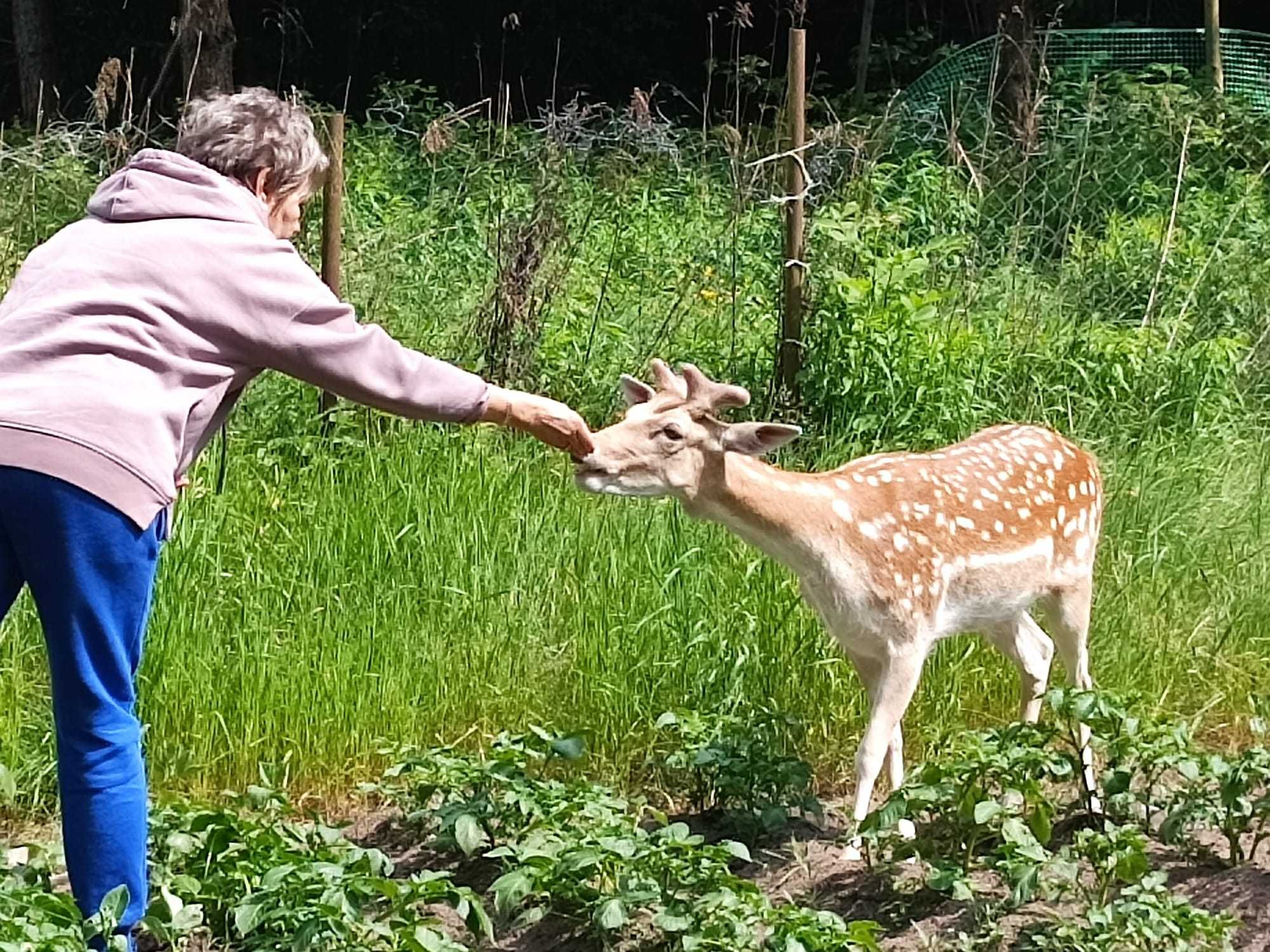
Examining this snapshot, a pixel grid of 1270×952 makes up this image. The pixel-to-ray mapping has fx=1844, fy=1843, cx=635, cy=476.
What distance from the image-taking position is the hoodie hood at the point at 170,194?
11.9ft

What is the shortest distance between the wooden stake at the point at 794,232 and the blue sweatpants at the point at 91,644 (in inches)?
148

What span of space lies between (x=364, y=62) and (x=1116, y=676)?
1510 cm

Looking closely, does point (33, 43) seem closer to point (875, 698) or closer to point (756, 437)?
point (756, 437)

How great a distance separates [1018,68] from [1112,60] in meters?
2.01

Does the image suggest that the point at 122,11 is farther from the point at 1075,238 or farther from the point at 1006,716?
the point at 1006,716

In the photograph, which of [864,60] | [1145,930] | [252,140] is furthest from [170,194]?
[864,60]

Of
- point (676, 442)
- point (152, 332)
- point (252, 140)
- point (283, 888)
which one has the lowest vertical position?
point (283, 888)

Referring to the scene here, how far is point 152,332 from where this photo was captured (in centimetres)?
352

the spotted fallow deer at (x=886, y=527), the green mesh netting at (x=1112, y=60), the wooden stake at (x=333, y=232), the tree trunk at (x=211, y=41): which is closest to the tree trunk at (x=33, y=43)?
the tree trunk at (x=211, y=41)

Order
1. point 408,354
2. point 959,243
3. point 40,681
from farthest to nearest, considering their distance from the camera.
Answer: point 959,243 < point 40,681 < point 408,354

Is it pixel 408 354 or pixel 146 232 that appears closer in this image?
pixel 146 232

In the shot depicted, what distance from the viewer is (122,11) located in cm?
1958

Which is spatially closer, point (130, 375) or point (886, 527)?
point (130, 375)

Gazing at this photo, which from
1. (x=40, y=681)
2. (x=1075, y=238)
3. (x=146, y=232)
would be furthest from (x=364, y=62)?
(x=146, y=232)
